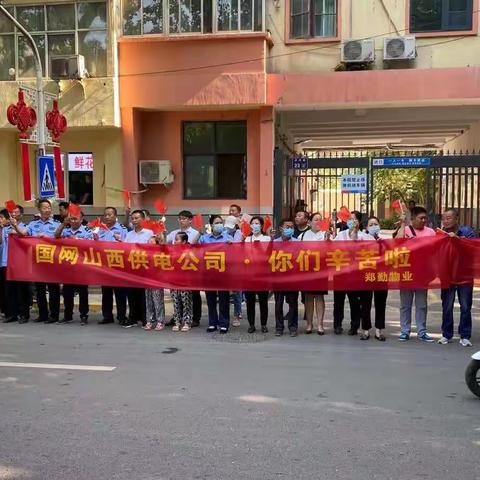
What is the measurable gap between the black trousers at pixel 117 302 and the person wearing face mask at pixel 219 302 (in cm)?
130

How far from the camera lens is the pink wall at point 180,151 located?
535 inches

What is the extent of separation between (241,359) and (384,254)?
8.02 feet

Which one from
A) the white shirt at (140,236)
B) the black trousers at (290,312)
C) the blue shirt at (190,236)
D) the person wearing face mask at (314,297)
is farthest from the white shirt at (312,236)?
the white shirt at (140,236)

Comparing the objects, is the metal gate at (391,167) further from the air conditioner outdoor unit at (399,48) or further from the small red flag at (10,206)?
the small red flag at (10,206)

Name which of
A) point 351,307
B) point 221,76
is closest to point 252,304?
point 351,307

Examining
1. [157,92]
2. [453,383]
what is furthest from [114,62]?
[453,383]

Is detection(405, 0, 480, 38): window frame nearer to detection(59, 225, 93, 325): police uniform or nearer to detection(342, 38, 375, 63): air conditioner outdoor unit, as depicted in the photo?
detection(342, 38, 375, 63): air conditioner outdoor unit

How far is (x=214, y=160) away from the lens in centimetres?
1434

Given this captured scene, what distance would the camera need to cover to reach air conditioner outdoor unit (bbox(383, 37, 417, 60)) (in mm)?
12797

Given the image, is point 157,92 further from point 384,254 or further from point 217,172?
point 384,254

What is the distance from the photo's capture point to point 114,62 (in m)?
13.5

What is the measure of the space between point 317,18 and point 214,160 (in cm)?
410

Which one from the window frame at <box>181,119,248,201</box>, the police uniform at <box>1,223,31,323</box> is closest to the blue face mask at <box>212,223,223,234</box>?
the police uniform at <box>1,223,31,323</box>

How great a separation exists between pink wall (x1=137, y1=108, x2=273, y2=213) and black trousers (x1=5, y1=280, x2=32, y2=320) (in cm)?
594
